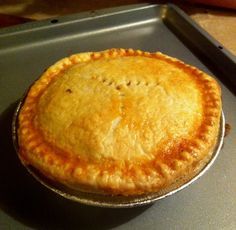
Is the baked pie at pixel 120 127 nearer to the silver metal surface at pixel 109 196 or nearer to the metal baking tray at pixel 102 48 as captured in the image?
the silver metal surface at pixel 109 196

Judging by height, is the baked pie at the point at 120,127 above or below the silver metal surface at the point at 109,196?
above

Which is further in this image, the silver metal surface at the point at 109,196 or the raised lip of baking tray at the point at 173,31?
the raised lip of baking tray at the point at 173,31

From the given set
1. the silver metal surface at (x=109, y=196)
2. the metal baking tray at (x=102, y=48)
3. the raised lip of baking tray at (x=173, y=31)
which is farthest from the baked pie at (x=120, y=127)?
the raised lip of baking tray at (x=173, y=31)

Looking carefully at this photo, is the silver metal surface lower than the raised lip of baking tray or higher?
lower

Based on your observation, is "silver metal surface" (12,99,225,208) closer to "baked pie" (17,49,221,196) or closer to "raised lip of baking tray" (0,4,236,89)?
"baked pie" (17,49,221,196)

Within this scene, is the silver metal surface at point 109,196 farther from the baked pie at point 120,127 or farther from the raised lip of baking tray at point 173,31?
the raised lip of baking tray at point 173,31

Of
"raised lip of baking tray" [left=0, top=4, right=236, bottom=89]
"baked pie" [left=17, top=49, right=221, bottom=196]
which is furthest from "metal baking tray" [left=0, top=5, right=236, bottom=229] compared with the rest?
"baked pie" [left=17, top=49, right=221, bottom=196]
